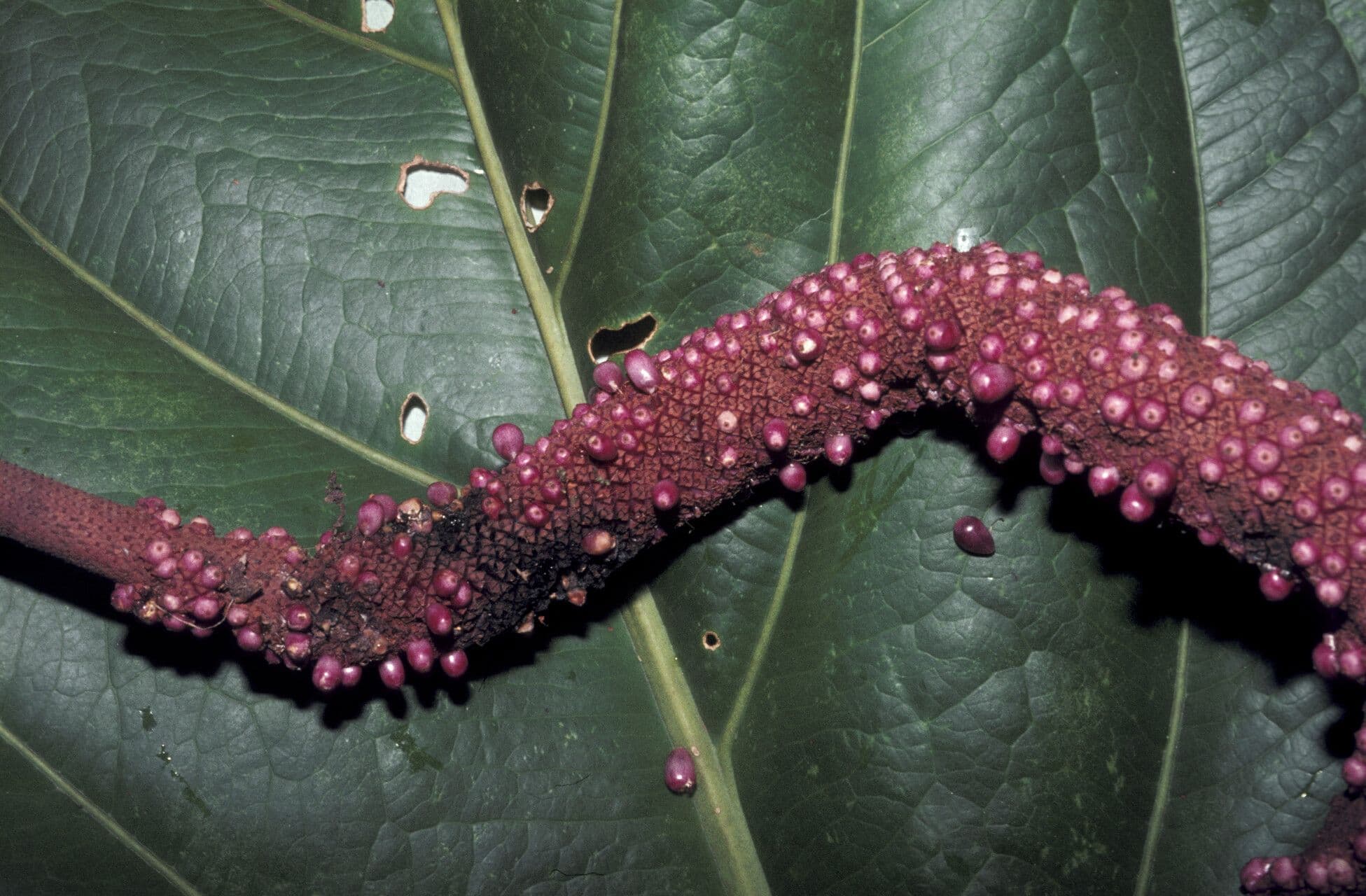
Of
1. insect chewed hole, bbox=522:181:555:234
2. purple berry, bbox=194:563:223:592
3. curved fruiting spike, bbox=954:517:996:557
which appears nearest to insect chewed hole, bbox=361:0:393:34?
insect chewed hole, bbox=522:181:555:234

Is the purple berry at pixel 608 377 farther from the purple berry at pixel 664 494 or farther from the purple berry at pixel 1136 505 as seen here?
the purple berry at pixel 1136 505

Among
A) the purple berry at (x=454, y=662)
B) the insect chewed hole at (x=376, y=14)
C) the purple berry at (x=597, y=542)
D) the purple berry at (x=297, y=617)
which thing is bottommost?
the purple berry at (x=454, y=662)

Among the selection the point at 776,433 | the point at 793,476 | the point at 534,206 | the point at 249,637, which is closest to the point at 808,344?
the point at 776,433

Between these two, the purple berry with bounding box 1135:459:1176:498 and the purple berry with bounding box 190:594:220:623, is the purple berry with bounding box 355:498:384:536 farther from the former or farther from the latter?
the purple berry with bounding box 1135:459:1176:498

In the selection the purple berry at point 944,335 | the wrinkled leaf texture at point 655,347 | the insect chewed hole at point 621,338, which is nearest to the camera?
the purple berry at point 944,335

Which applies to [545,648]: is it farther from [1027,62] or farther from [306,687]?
[1027,62]

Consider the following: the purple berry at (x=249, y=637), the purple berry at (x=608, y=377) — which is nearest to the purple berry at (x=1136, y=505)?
the purple berry at (x=608, y=377)
